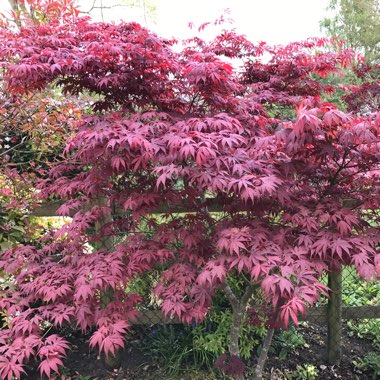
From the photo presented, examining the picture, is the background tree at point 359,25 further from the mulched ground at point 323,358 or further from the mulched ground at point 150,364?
the mulched ground at point 150,364


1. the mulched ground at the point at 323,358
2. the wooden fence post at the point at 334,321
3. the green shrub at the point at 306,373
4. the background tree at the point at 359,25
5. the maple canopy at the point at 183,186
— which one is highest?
the background tree at the point at 359,25

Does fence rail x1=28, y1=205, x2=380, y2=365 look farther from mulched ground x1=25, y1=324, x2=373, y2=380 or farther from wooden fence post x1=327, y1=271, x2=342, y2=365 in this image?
mulched ground x1=25, y1=324, x2=373, y2=380

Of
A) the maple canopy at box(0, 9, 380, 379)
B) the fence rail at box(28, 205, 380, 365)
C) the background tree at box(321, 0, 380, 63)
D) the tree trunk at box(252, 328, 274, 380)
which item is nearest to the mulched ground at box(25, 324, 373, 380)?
the fence rail at box(28, 205, 380, 365)

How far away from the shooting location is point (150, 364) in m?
2.87

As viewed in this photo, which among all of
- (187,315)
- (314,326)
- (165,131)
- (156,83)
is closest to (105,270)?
(187,315)

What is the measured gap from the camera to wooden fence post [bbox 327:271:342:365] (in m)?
2.75

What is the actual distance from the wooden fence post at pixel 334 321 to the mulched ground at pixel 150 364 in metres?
0.08

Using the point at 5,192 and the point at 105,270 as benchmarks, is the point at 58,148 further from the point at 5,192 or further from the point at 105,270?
the point at 105,270

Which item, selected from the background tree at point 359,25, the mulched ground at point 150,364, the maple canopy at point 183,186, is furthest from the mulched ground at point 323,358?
the background tree at point 359,25

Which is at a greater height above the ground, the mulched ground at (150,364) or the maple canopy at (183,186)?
the maple canopy at (183,186)

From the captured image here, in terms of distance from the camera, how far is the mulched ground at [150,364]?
2740mm

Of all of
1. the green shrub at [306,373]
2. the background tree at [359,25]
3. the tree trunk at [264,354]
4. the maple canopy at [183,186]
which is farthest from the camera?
the background tree at [359,25]

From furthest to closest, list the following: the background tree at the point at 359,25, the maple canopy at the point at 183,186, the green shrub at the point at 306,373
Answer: the background tree at the point at 359,25 < the green shrub at the point at 306,373 < the maple canopy at the point at 183,186

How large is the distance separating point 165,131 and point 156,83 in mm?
460
